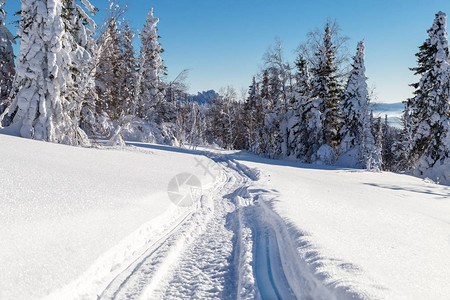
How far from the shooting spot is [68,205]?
3.90m

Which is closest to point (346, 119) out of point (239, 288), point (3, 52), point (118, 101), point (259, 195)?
point (259, 195)

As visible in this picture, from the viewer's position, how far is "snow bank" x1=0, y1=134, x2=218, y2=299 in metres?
2.43

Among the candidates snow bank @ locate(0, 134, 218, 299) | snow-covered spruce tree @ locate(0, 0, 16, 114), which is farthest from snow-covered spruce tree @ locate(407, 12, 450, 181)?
snow-covered spruce tree @ locate(0, 0, 16, 114)

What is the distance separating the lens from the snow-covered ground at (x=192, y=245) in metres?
2.44

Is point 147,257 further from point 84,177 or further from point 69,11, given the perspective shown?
point 69,11

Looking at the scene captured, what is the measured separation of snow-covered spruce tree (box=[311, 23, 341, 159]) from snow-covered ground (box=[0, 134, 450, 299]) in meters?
15.5

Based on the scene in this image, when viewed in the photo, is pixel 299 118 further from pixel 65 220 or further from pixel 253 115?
pixel 65 220

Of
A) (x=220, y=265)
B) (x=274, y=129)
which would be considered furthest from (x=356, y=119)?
(x=220, y=265)

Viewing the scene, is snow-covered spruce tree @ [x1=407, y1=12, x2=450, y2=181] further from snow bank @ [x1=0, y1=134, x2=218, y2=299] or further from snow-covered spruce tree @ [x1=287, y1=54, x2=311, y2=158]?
snow bank @ [x1=0, y1=134, x2=218, y2=299]

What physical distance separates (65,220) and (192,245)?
5.87 ft

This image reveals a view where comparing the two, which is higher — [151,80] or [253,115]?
[151,80]

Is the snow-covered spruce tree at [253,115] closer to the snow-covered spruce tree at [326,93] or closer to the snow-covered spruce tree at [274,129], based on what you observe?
the snow-covered spruce tree at [274,129]

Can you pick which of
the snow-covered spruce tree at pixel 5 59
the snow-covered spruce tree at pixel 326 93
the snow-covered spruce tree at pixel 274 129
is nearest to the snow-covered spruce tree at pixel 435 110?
the snow-covered spruce tree at pixel 326 93

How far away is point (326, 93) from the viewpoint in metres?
20.6
